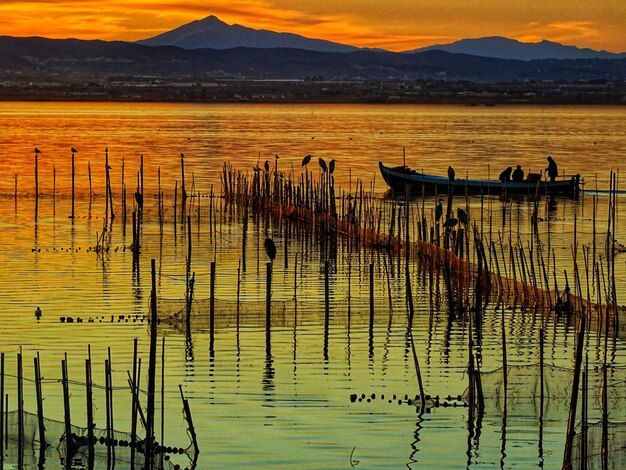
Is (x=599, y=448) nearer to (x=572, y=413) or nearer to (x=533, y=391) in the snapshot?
(x=572, y=413)

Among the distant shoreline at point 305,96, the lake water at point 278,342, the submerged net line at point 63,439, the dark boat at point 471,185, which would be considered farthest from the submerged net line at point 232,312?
the distant shoreline at point 305,96

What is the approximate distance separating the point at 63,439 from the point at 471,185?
2707 centimetres

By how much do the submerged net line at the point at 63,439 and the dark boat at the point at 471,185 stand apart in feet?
→ 81.1

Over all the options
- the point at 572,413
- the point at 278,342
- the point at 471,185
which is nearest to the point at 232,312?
the point at 278,342

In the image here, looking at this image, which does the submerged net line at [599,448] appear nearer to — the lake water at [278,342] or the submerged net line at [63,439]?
the lake water at [278,342]

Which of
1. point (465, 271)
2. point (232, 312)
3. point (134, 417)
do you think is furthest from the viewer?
point (465, 271)

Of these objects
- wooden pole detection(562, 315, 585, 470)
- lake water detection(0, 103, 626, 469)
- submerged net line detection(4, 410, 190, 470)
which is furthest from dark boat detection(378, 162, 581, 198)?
wooden pole detection(562, 315, 585, 470)

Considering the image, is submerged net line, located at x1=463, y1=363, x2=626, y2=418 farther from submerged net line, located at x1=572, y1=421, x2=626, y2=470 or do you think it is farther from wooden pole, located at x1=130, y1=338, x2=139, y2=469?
wooden pole, located at x1=130, y1=338, x2=139, y2=469

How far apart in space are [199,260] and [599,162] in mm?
32898

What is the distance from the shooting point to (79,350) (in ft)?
52.6

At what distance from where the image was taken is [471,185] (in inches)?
1467

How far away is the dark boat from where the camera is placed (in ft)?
119

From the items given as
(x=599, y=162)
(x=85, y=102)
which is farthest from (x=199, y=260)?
(x=85, y=102)

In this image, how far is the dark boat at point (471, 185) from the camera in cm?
3625
